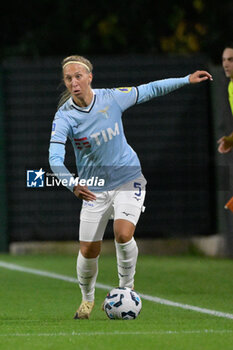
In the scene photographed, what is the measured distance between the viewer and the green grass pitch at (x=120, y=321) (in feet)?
25.9

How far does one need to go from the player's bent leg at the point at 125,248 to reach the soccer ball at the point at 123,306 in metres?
0.40

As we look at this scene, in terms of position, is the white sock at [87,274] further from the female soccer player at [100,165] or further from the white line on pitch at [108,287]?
the white line on pitch at [108,287]

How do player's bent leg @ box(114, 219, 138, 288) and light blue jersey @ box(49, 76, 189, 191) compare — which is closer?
player's bent leg @ box(114, 219, 138, 288)

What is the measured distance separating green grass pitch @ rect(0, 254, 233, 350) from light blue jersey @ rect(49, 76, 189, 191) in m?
1.13

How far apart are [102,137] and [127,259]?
3.28 ft

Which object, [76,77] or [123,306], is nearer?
[123,306]

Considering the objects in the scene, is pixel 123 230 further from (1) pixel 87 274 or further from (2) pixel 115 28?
(2) pixel 115 28

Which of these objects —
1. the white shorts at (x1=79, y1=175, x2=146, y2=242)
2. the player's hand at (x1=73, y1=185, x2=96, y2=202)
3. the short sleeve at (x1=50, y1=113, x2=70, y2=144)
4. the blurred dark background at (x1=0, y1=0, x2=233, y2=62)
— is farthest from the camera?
the blurred dark background at (x1=0, y1=0, x2=233, y2=62)

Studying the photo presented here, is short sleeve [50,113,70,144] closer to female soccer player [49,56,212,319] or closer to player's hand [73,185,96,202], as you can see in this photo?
female soccer player [49,56,212,319]

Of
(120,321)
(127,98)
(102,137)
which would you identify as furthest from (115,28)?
(120,321)

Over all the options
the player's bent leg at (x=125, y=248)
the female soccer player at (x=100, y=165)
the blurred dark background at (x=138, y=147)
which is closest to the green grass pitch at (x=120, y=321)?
the player's bent leg at (x=125, y=248)

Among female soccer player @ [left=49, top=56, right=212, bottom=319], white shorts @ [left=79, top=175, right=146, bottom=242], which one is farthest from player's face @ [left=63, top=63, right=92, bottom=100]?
white shorts @ [left=79, top=175, right=146, bottom=242]

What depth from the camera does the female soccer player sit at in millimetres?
9664

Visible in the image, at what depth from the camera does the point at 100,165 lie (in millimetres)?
9859
